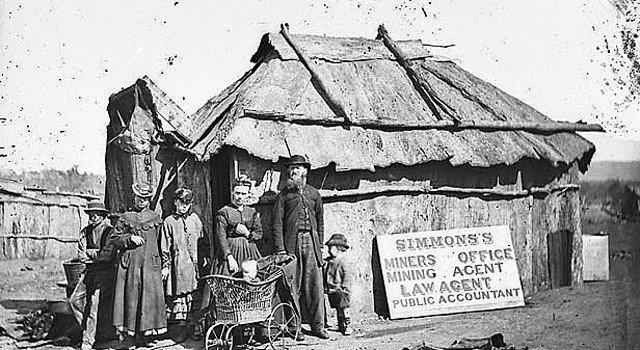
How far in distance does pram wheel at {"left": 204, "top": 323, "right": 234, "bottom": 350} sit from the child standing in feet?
4.54

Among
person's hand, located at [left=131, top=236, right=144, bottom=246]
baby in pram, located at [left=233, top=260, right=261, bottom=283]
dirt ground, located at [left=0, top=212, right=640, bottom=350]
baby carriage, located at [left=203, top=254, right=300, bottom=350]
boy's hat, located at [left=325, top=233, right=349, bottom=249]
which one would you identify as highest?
person's hand, located at [left=131, top=236, right=144, bottom=246]

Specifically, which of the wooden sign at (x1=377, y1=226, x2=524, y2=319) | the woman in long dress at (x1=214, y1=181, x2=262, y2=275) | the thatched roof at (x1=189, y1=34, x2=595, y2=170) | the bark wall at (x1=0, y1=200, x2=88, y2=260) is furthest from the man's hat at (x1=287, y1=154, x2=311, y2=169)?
the bark wall at (x1=0, y1=200, x2=88, y2=260)

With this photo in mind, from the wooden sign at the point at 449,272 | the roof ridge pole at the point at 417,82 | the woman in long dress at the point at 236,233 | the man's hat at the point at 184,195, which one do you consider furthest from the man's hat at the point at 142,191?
the roof ridge pole at the point at 417,82

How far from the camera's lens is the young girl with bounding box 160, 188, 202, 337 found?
9.37 meters

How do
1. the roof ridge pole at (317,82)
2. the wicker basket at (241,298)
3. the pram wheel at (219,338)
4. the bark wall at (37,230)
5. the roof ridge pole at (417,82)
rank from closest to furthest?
1. the wicker basket at (241,298)
2. the pram wheel at (219,338)
3. the roof ridge pole at (317,82)
4. the roof ridge pole at (417,82)
5. the bark wall at (37,230)

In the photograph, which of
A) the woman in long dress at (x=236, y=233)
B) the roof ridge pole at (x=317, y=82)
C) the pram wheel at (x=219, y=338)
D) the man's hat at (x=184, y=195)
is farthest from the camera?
the roof ridge pole at (x=317, y=82)

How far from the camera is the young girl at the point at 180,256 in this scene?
9.37 m

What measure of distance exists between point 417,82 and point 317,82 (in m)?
1.74

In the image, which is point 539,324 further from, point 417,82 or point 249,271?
point 417,82

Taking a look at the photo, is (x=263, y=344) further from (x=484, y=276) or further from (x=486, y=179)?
(x=486, y=179)

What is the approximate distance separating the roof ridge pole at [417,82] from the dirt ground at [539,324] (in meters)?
2.81

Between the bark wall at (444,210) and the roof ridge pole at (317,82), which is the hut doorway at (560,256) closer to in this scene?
the bark wall at (444,210)

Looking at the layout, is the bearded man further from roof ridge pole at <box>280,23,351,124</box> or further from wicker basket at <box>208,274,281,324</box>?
roof ridge pole at <box>280,23,351,124</box>

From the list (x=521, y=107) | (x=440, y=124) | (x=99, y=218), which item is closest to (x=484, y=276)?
(x=440, y=124)
